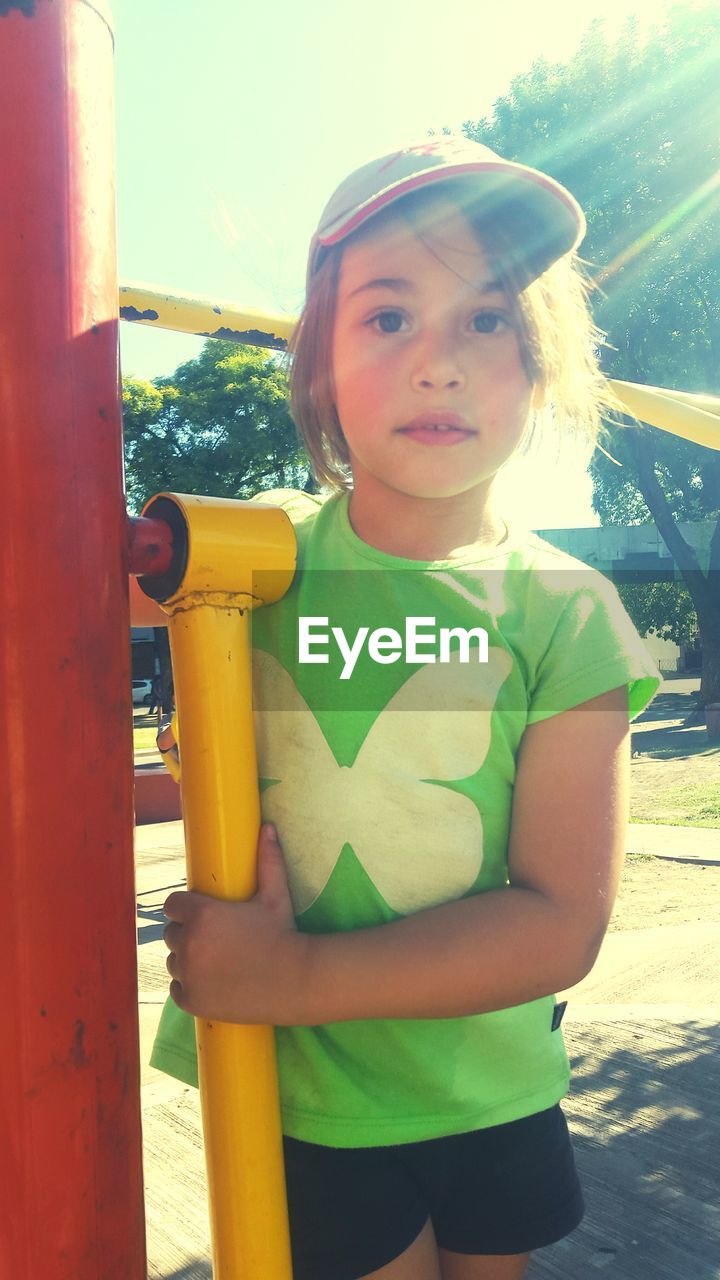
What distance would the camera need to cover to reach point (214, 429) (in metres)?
19.9

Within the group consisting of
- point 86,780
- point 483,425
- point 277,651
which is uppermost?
point 483,425

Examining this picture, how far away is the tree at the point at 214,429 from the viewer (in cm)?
1906

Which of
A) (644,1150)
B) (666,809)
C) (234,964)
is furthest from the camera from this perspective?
(666,809)

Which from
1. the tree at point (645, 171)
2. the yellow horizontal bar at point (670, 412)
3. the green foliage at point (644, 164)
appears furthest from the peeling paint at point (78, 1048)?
the tree at point (645, 171)

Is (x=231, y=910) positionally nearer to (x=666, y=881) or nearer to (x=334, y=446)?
(x=334, y=446)

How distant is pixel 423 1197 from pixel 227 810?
495 millimetres

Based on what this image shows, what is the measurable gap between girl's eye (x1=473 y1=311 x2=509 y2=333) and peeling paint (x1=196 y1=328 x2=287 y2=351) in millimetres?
366

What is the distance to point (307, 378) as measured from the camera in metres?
1.26

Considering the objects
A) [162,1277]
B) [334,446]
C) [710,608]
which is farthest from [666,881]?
[710,608]

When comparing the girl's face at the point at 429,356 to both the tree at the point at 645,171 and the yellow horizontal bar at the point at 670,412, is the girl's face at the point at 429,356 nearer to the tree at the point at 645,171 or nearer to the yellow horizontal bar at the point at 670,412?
the yellow horizontal bar at the point at 670,412

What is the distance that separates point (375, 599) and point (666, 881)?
5.17 metres

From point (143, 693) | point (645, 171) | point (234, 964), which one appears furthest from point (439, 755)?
point (143, 693)

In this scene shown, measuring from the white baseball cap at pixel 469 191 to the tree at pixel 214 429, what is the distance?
17477mm

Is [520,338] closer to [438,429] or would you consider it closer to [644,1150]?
[438,429]
